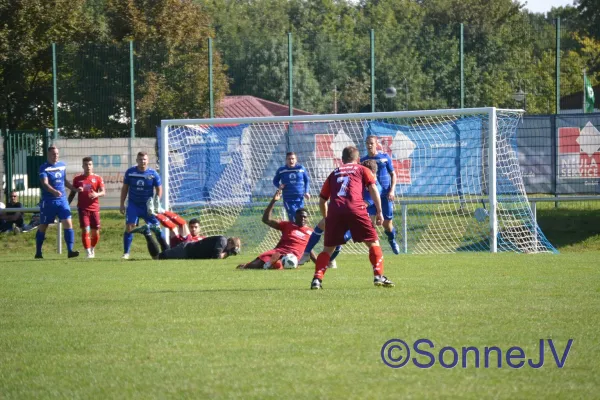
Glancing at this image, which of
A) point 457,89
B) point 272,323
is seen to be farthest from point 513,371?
point 457,89

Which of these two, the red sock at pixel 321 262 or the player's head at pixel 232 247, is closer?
the red sock at pixel 321 262

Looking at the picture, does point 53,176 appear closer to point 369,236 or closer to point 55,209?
point 55,209

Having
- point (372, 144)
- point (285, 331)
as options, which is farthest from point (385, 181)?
point (285, 331)

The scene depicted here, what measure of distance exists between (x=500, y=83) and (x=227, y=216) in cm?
1008

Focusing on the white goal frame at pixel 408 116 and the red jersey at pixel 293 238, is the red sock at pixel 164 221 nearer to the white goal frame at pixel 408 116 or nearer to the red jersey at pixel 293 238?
the white goal frame at pixel 408 116

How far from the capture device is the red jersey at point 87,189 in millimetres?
18219

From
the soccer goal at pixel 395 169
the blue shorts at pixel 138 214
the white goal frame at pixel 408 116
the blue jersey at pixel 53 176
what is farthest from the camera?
the soccer goal at pixel 395 169

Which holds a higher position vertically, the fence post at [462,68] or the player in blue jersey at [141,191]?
the fence post at [462,68]

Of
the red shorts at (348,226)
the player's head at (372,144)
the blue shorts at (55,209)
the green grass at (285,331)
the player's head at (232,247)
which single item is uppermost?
the player's head at (372,144)

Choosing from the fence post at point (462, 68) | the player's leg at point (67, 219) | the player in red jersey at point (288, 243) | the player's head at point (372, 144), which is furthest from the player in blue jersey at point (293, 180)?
the fence post at point (462, 68)

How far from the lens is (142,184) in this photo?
17328mm

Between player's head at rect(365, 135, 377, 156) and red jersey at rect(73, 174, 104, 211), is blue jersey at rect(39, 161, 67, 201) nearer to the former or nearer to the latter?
red jersey at rect(73, 174, 104, 211)

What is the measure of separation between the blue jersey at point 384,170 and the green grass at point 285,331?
9.59 ft

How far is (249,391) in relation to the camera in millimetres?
5695
